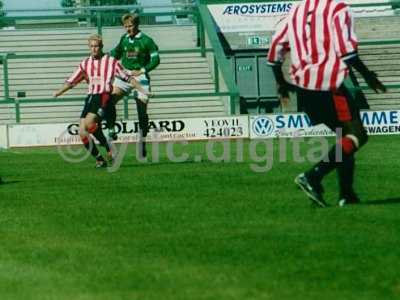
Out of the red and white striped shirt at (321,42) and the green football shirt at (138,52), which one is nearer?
the red and white striped shirt at (321,42)

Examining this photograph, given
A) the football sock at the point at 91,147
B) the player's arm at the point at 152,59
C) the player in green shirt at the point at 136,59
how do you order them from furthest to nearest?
1. the player's arm at the point at 152,59
2. the player in green shirt at the point at 136,59
3. the football sock at the point at 91,147

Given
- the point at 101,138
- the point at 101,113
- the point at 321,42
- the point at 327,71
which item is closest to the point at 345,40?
the point at 321,42

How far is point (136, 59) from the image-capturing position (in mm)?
21781

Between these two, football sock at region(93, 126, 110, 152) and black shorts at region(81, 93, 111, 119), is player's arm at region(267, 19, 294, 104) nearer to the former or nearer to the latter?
football sock at region(93, 126, 110, 152)

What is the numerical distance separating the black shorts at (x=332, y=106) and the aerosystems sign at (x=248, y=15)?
79.5ft

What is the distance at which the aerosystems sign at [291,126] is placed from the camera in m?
30.0

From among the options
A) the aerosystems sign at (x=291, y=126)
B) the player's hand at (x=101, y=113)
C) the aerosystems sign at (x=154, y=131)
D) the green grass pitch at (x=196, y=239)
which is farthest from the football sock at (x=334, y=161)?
the aerosystems sign at (x=291, y=126)

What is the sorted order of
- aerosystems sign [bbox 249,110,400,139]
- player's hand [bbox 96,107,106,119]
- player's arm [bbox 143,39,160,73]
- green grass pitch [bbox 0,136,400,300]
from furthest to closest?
aerosystems sign [bbox 249,110,400,139], player's arm [bbox 143,39,160,73], player's hand [bbox 96,107,106,119], green grass pitch [bbox 0,136,400,300]

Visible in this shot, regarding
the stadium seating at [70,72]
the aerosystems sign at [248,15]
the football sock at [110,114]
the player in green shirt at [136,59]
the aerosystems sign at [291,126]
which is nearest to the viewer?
the football sock at [110,114]

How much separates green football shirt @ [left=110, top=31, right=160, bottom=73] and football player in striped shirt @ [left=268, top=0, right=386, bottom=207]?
955 centimetres

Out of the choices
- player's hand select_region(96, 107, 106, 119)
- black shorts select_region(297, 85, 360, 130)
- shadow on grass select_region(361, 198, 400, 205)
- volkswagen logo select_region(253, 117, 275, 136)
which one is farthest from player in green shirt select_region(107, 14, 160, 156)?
black shorts select_region(297, 85, 360, 130)

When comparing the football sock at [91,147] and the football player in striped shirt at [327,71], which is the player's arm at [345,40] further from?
the football sock at [91,147]

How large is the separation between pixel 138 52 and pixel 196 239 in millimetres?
11848

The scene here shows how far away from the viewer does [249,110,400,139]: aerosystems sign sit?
30.0m
